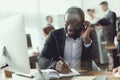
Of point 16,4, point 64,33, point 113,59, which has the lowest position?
point 113,59

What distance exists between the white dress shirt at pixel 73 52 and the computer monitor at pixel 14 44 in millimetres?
1060

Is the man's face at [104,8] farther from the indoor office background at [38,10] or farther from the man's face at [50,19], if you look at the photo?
the man's face at [50,19]

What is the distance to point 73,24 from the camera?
253 cm

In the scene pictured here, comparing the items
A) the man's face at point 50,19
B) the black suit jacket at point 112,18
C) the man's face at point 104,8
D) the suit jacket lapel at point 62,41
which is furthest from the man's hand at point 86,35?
the man's face at point 50,19

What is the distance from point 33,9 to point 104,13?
145 cm

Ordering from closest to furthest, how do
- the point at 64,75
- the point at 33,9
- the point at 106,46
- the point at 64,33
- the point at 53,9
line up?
the point at 64,75
the point at 64,33
the point at 106,46
the point at 53,9
the point at 33,9

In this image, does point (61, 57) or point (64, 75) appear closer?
point (64, 75)

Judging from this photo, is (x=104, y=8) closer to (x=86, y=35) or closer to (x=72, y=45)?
(x=86, y=35)

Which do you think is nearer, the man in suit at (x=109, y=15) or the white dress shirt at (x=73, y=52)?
the white dress shirt at (x=73, y=52)

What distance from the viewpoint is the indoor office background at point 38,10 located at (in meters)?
3.20

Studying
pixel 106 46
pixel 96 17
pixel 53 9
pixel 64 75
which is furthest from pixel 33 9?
pixel 64 75

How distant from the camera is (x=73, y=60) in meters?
2.50

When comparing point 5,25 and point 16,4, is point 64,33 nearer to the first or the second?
point 5,25

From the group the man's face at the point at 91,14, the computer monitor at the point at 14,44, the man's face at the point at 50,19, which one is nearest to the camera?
the computer monitor at the point at 14,44
